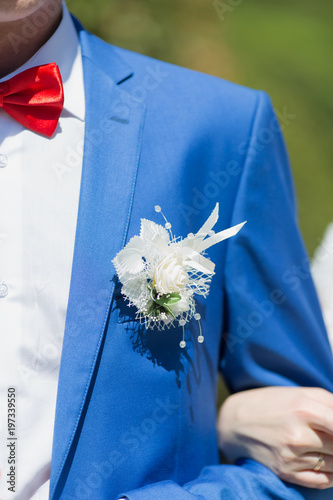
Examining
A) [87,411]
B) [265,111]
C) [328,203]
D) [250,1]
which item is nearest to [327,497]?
[87,411]

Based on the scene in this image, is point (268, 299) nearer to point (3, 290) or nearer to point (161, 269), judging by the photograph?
point (161, 269)

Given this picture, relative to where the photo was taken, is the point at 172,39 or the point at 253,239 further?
the point at 172,39

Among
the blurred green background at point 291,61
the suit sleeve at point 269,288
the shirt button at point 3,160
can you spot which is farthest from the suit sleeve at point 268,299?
the blurred green background at point 291,61

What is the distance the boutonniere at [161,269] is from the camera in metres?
1.14

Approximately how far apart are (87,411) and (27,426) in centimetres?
12

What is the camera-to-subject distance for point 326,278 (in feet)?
6.61

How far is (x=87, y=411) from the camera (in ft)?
3.77

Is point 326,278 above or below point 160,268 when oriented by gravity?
below

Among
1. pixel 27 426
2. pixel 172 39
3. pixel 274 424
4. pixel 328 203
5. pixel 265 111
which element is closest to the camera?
→ pixel 27 426

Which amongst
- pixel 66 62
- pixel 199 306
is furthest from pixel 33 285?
pixel 66 62

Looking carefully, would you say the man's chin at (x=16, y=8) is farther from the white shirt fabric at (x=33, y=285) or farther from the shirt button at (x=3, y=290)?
the shirt button at (x=3, y=290)

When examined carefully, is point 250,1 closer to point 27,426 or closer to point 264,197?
point 264,197

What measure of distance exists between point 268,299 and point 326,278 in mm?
696

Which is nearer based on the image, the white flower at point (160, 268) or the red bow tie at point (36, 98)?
the white flower at point (160, 268)
